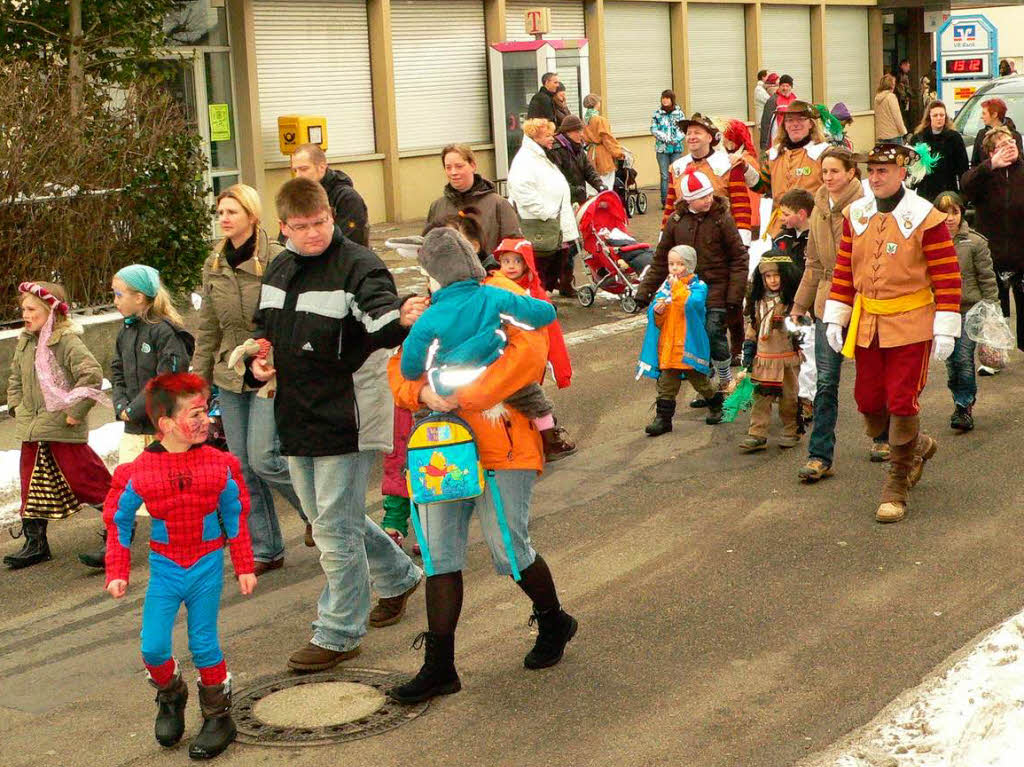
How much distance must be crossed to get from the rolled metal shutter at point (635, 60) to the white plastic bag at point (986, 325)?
19658 mm

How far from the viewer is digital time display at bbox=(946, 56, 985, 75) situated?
25281 mm

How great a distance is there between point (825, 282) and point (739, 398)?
4.77ft

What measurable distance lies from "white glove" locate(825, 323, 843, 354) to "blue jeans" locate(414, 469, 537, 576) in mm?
2898

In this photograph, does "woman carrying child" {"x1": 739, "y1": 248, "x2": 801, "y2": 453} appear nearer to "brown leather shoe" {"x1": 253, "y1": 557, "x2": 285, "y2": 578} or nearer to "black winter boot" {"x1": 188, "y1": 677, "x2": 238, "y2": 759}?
"brown leather shoe" {"x1": 253, "y1": 557, "x2": 285, "y2": 578}

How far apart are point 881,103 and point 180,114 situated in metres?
16.8

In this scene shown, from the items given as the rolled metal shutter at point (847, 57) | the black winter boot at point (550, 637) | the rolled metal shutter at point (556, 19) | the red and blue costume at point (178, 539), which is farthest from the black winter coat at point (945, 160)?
the rolled metal shutter at point (847, 57)

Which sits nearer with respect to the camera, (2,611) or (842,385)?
(2,611)

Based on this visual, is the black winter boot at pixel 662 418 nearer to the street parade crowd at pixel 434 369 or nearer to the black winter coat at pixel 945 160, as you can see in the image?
the street parade crowd at pixel 434 369

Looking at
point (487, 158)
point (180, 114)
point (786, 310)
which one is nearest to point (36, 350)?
point (786, 310)

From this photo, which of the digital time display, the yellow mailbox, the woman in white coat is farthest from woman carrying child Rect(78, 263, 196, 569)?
the digital time display

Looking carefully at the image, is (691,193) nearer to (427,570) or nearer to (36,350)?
(36,350)

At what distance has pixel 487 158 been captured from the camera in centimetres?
2672

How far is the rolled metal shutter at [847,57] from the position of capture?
3838cm

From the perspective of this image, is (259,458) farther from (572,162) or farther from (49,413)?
(572,162)
